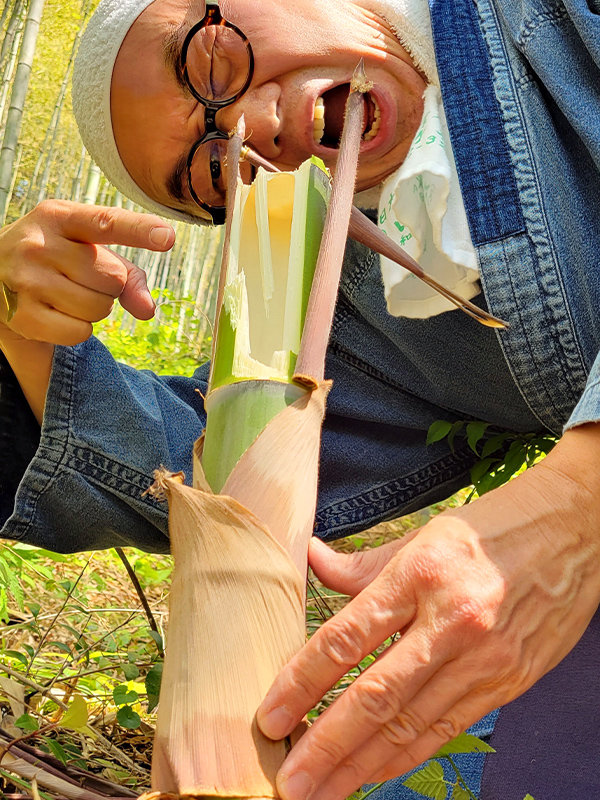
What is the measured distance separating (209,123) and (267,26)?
0.19m

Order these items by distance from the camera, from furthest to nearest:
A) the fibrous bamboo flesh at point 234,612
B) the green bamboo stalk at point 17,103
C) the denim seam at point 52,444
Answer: the green bamboo stalk at point 17,103 < the denim seam at point 52,444 < the fibrous bamboo flesh at point 234,612

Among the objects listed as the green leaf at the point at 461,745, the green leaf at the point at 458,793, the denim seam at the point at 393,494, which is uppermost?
the green leaf at the point at 461,745

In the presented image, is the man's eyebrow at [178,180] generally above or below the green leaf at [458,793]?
above

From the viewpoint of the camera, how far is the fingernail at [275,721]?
1.93 feet

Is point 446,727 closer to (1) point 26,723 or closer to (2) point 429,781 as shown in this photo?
(2) point 429,781

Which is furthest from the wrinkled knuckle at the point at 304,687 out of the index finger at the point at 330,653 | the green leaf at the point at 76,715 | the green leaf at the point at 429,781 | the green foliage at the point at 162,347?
the green foliage at the point at 162,347

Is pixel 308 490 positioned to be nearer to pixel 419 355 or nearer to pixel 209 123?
pixel 419 355

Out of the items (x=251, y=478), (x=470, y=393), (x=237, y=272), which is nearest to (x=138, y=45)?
(x=237, y=272)

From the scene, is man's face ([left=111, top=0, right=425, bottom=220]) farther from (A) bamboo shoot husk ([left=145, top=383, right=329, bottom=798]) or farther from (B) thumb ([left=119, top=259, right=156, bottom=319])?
(A) bamboo shoot husk ([left=145, top=383, right=329, bottom=798])

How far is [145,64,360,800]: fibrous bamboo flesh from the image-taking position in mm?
573

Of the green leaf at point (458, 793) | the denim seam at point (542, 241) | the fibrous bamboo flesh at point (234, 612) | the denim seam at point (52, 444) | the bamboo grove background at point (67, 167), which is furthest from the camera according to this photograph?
the bamboo grove background at point (67, 167)

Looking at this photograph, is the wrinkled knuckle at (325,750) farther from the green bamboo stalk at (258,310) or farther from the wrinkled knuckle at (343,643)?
the green bamboo stalk at (258,310)

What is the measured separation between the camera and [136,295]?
1.00m

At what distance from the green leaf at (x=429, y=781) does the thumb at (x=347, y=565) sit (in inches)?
7.8
